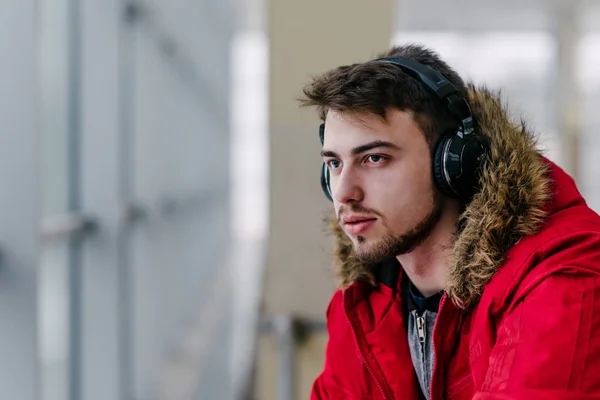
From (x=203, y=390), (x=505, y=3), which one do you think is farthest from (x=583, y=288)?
(x=505, y=3)

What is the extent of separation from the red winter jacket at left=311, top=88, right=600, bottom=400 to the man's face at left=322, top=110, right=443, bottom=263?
0.33 ft

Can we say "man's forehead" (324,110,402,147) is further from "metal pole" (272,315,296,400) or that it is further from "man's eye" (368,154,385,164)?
"metal pole" (272,315,296,400)

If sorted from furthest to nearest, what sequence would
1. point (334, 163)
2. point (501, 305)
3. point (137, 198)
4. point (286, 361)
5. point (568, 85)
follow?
1. point (568, 85)
2. point (137, 198)
3. point (286, 361)
4. point (334, 163)
5. point (501, 305)

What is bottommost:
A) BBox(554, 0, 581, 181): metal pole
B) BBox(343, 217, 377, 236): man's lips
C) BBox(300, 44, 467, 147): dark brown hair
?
BBox(343, 217, 377, 236): man's lips

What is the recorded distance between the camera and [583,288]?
1.12 m

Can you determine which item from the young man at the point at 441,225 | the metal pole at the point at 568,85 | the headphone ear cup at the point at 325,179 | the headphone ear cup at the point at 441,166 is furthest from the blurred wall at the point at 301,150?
the metal pole at the point at 568,85

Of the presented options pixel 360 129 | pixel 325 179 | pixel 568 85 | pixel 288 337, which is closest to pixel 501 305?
pixel 360 129

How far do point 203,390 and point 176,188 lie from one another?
5.77 feet

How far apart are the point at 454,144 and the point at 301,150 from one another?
1771 millimetres

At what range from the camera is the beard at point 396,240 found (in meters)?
1.44

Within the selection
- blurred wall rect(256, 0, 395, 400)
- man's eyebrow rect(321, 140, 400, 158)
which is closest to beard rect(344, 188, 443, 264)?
man's eyebrow rect(321, 140, 400, 158)

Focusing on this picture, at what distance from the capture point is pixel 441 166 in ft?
4.61

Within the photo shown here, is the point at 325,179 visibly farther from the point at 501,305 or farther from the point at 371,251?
the point at 501,305

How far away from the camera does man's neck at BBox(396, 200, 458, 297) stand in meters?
1.49
